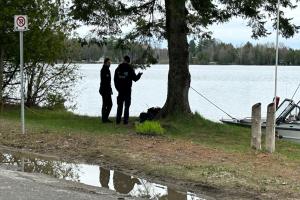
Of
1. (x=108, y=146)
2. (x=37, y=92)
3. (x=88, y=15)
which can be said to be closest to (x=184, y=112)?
(x=88, y=15)

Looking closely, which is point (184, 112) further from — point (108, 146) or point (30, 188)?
point (30, 188)

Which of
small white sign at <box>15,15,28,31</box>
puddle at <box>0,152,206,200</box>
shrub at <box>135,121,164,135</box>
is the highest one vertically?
small white sign at <box>15,15,28,31</box>

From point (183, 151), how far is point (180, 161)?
47.1 inches

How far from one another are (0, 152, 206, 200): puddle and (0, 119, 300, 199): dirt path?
287 mm

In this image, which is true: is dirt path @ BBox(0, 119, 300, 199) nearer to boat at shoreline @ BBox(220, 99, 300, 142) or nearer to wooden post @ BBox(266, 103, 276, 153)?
wooden post @ BBox(266, 103, 276, 153)

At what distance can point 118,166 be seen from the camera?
10383 mm

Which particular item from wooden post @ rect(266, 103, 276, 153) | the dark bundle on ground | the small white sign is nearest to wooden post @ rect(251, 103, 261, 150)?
wooden post @ rect(266, 103, 276, 153)

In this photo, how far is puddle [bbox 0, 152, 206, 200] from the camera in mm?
8516

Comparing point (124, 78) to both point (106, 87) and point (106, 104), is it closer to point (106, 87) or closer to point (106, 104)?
point (106, 87)

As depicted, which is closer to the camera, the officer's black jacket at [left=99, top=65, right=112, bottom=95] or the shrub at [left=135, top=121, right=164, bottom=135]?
the shrub at [left=135, top=121, right=164, bottom=135]

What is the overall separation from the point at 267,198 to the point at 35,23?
1322 cm

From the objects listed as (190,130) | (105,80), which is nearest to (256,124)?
(190,130)

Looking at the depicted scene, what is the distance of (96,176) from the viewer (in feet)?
31.8

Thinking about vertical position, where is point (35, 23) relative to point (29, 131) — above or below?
above
